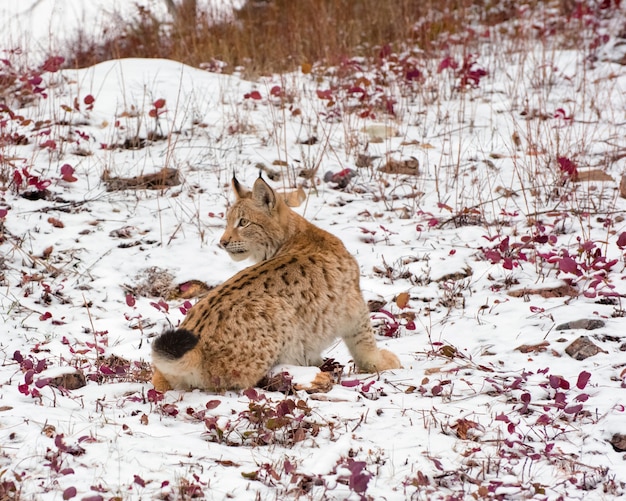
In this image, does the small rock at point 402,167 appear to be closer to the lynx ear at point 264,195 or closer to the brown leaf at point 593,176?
the brown leaf at point 593,176

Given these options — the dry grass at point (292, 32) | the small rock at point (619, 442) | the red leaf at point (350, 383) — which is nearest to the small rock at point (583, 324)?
the small rock at point (619, 442)

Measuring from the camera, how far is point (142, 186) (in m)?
8.67

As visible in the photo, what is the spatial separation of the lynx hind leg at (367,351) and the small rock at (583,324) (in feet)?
4.11

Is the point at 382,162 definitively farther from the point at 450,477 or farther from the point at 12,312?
the point at 450,477

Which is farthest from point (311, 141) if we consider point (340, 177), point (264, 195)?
point (264, 195)

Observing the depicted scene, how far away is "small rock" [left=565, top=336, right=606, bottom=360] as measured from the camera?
5.08 m

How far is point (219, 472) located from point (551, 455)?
1.63m

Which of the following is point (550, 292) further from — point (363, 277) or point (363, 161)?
point (363, 161)

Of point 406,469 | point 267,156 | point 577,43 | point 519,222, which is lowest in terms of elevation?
point 406,469

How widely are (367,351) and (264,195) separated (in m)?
1.42

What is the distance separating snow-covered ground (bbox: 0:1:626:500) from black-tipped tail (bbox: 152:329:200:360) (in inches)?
12.0

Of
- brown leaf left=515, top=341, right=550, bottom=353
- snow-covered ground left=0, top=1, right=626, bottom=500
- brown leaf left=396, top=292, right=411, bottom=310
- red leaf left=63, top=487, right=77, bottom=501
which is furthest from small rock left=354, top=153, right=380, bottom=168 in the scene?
red leaf left=63, top=487, right=77, bottom=501

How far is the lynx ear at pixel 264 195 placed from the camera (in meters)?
5.76

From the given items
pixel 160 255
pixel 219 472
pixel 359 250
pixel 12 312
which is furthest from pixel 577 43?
pixel 219 472
